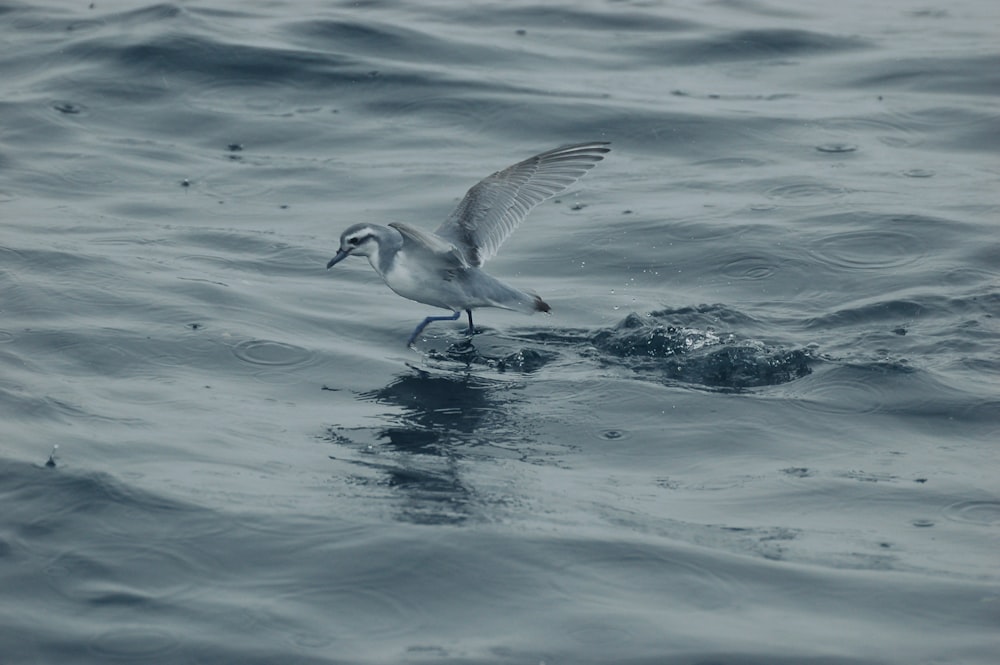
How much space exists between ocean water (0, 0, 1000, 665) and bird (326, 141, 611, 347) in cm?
40

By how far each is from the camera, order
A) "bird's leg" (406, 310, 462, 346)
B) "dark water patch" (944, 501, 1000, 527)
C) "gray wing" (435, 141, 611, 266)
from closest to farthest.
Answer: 1. "dark water patch" (944, 501, 1000, 527)
2. "bird's leg" (406, 310, 462, 346)
3. "gray wing" (435, 141, 611, 266)

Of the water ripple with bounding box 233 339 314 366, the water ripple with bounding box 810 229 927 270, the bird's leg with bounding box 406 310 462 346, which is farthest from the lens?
the water ripple with bounding box 810 229 927 270

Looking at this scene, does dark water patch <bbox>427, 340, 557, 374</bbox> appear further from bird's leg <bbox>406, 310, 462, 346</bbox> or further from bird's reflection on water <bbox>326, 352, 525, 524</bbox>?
bird's reflection on water <bbox>326, 352, 525, 524</bbox>

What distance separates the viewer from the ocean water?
253 inches

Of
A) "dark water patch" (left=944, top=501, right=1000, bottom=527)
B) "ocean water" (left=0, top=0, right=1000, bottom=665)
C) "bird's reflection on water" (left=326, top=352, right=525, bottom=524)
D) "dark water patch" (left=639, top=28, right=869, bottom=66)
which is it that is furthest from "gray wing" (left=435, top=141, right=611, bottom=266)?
"dark water patch" (left=639, top=28, right=869, bottom=66)

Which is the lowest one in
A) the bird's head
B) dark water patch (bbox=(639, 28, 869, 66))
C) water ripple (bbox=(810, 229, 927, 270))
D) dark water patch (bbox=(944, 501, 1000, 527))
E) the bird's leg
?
the bird's leg

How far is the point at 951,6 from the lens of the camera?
66.5ft

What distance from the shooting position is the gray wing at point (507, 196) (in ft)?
33.4

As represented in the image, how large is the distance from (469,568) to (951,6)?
52.5 feet

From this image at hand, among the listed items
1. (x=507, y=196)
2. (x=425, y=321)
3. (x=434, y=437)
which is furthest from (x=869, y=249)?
(x=434, y=437)

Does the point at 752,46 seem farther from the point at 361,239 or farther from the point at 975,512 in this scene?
the point at 975,512

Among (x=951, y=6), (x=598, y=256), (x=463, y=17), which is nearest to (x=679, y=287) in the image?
(x=598, y=256)

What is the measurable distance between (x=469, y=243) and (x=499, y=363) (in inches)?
40.2

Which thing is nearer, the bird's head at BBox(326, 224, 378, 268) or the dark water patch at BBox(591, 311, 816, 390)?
the dark water patch at BBox(591, 311, 816, 390)
